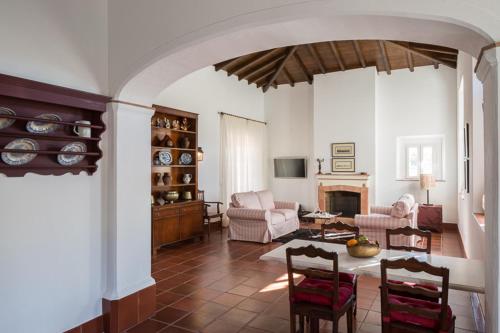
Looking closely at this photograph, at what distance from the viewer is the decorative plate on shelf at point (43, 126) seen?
245 cm

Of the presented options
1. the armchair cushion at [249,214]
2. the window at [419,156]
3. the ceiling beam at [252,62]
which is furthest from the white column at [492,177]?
the window at [419,156]

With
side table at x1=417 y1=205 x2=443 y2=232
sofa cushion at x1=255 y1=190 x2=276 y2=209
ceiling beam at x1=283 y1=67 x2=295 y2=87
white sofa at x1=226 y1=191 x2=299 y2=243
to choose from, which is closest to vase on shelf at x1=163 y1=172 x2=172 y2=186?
white sofa at x1=226 y1=191 x2=299 y2=243

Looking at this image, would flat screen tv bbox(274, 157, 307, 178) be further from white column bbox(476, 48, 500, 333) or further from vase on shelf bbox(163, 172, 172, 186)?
white column bbox(476, 48, 500, 333)

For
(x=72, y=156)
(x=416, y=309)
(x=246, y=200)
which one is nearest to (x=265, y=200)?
(x=246, y=200)

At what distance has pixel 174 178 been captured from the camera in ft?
22.4

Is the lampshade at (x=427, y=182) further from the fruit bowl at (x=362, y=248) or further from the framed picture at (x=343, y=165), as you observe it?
the fruit bowl at (x=362, y=248)

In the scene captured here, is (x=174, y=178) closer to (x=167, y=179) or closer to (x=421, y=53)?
(x=167, y=179)

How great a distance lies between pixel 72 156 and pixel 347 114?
24.8ft

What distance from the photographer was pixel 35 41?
250cm

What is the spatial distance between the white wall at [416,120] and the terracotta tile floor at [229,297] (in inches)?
114

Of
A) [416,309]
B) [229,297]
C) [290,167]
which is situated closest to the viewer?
[416,309]

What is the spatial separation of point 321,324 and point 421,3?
2.70 meters

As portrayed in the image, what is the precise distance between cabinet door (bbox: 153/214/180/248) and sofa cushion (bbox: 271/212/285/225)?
1863 millimetres

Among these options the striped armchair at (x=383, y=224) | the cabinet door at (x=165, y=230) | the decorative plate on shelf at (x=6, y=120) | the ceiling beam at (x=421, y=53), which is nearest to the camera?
the decorative plate on shelf at (x=6, y=120)
